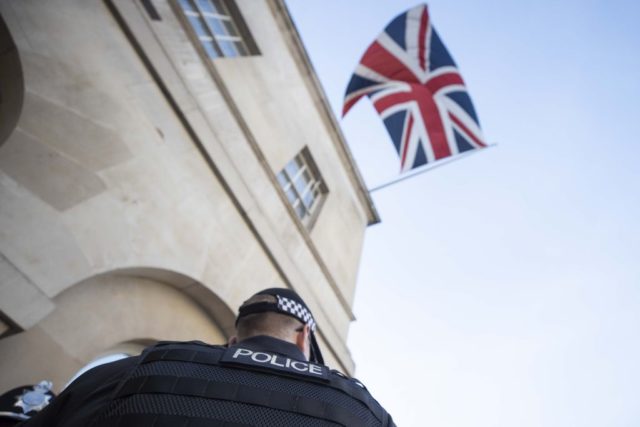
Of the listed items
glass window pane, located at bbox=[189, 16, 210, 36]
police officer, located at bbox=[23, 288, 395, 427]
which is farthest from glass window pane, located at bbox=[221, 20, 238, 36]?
police officer, located at bbox=[23, 288, 395, 427]

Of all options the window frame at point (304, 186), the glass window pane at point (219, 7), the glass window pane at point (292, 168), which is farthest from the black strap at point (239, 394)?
the glass window pane at point (219, 7)

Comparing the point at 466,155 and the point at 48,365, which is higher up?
the point at 48,365

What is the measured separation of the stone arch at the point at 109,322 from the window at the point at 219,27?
3737mm

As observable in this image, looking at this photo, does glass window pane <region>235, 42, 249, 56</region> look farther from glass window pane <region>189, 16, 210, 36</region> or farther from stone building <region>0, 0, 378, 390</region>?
glass window pane <region>189, 16, 210, 36</region>

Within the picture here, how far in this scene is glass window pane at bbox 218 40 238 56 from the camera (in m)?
6.92

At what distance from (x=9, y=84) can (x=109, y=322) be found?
2136 millimetres

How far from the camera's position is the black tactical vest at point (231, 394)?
124cm

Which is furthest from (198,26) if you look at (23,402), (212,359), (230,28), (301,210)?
(212,359)

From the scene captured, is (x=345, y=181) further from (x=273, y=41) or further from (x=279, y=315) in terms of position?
(x=279, y=315)

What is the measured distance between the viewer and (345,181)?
9.34 meters

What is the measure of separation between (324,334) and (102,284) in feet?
11.8

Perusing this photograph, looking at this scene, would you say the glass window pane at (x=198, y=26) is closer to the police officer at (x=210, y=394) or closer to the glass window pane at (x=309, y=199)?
the glass window pane at (x=309, y=199)

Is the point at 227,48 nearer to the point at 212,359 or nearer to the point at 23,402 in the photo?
the point at 23,402

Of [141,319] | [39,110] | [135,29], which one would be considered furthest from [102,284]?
[135,29]
